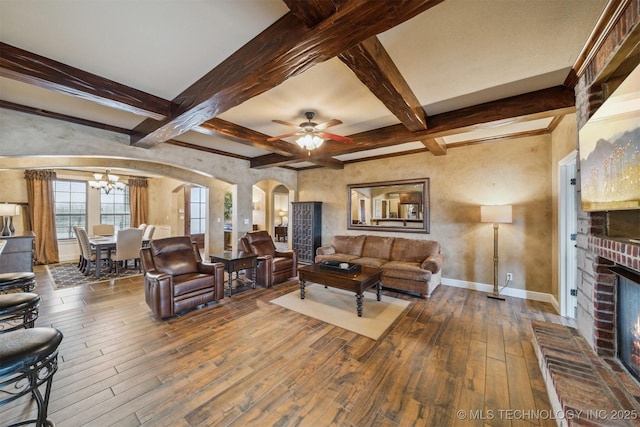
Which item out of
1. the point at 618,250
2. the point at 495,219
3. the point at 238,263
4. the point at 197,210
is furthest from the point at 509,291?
the point at 197,210

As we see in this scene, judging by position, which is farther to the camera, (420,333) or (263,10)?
(420,333)

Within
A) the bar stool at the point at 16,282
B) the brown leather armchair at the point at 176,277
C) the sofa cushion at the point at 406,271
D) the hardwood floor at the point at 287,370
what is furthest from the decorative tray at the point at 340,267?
the bar stool at the point at 16,282

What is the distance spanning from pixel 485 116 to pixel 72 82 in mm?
4305

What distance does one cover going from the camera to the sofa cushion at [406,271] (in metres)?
3.87

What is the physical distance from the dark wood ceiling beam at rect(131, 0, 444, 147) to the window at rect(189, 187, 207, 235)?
22.2ft

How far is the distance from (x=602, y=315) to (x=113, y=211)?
1055 centimetres

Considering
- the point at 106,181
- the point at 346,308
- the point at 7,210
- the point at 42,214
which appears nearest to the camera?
the point at 346,308

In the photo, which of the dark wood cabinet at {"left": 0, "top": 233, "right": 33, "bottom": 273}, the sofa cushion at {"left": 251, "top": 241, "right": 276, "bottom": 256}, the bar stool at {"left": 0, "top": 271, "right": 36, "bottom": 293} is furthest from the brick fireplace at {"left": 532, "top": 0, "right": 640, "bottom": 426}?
the dark wood cabinet at {"left": 0, "top": 233, "right": 33, "bottom": 273}

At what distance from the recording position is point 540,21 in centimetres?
162

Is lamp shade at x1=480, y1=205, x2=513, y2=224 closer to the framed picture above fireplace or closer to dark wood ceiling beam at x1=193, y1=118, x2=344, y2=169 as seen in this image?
the framed picture above fireplace

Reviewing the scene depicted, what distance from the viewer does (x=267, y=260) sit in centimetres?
448

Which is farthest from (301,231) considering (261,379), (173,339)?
(261,379)

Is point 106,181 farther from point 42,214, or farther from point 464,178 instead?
point 464,178

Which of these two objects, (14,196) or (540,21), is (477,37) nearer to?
(540,21)
